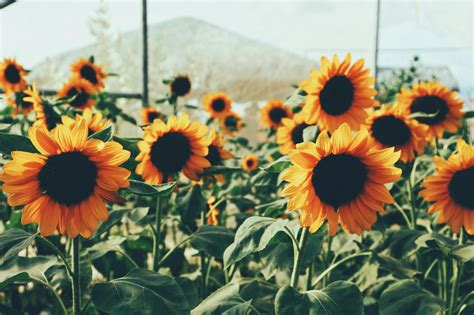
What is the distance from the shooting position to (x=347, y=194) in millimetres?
1255

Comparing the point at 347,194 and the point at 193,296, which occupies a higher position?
the point at 347,194

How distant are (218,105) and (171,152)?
218cm

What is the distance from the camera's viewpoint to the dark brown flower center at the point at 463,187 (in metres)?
1.59

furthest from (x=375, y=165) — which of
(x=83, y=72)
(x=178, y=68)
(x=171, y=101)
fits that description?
(x=178, y=68)

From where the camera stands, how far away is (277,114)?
346 cm

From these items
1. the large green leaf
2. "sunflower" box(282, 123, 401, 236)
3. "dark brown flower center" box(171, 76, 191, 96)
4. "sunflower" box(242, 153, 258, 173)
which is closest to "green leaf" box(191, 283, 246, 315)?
the large green leaf

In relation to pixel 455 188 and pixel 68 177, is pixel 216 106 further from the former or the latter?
pixel 68 177

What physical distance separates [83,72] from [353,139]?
2218mm

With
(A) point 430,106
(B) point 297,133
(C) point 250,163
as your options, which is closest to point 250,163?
(C) point 250,163

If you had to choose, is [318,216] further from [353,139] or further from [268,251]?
[268,251]

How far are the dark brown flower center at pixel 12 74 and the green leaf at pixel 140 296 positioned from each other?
1.89 m

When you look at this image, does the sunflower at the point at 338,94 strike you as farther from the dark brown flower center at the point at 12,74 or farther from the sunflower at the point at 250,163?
the dark brown flower center at the point at 12,74

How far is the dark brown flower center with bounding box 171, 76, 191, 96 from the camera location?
2943 mm

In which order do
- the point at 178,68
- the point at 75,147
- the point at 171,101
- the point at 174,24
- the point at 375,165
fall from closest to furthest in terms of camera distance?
the point at 75,147 → the point at 375,165 → the point at 171,101 → the point at 178,68 → the point at 174,24
